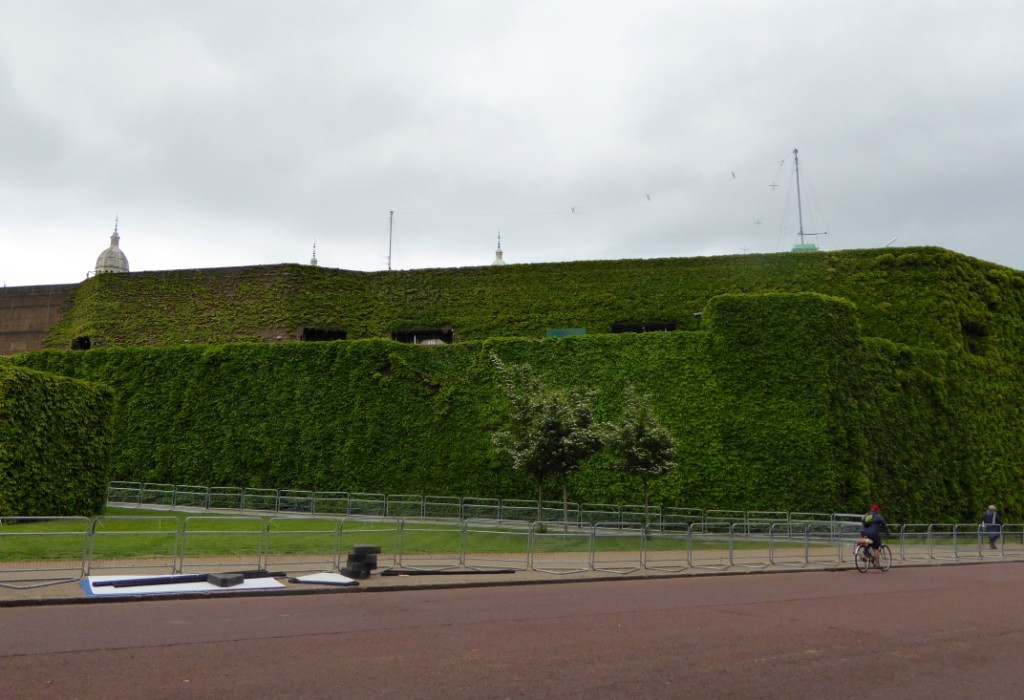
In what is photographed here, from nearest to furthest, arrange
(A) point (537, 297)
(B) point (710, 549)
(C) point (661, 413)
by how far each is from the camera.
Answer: (B) point (710, 549) → (C) point (661, 413) → (A) point (537, 297)

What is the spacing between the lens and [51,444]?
22000mm

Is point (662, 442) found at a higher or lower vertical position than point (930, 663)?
higher

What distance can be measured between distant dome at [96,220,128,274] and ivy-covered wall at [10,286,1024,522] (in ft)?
156

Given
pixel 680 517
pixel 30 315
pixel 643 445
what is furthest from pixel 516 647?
pixel 30 315

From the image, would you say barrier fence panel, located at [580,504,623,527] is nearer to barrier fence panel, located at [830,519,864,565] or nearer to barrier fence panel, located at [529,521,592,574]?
barrier fence panel, located at [830,519,864,565]

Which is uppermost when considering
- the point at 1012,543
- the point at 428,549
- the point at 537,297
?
the point at 537,297

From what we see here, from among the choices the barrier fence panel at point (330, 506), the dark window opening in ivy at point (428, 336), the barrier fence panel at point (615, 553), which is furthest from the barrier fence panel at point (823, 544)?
the dark window opening in ivy at point (428, 336)

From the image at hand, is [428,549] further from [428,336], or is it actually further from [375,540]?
[428,336]

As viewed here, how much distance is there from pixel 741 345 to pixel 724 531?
22.2ft

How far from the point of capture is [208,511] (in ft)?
89.0

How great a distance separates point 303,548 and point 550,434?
9994 millimetres

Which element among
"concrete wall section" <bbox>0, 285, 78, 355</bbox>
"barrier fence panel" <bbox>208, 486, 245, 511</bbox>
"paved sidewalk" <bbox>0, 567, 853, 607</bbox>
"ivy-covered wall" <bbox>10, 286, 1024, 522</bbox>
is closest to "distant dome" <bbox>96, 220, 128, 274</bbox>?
"concrete wall section" <bbox>0, 285, 78, 355</bbox>

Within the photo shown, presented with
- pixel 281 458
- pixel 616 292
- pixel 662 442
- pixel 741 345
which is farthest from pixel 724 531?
pixel 281 458

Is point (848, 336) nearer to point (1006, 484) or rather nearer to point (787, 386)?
point (787, 386)
